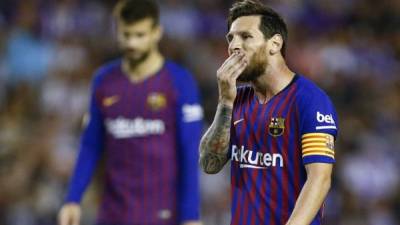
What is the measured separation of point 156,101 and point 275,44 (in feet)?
7.79

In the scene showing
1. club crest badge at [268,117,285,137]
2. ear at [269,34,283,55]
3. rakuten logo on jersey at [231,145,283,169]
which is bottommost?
rakuten logo on jersey at [231,145,283,169]

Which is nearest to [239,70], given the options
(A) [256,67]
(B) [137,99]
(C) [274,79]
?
(A) [256,67]

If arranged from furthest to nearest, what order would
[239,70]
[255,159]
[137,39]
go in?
[137,39]
[255,159]
[239,70]

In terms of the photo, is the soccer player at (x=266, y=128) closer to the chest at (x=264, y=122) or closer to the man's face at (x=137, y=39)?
the chest at (x=264, y=122)

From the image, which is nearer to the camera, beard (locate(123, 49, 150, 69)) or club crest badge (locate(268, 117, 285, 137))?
club crest badge (locate(268, 117, 285, 137))

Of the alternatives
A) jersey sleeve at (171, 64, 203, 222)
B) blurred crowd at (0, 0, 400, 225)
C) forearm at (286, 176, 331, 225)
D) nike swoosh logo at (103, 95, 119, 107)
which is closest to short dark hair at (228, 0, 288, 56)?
forearm at (286, 176, 331, 225)

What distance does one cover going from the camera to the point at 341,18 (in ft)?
46.5

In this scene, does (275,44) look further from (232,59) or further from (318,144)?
(318,144)

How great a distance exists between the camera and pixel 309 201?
4.77 m

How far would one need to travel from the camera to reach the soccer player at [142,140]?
7336 millimetres

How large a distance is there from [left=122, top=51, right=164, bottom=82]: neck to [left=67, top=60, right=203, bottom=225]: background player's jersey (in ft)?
0.18

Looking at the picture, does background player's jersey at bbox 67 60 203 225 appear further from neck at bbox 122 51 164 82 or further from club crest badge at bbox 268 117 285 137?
club crest badge at bbox 268 117 285 137

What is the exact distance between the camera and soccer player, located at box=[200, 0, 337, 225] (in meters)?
4.95

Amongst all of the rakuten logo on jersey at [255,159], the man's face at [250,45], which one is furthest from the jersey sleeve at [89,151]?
the man's face at [250,45]
